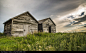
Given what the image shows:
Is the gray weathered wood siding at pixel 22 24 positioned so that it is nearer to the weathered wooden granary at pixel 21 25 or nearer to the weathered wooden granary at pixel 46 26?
the weathered wooden granary at pixel 21 25

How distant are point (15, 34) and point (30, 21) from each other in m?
4.38

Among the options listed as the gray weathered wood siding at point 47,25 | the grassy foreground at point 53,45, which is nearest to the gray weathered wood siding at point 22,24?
the gray weathered wood siding at point 47,25

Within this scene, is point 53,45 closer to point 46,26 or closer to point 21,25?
A: point 21,25

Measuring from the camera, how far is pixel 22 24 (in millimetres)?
13148

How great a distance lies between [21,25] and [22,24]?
0.31 meters

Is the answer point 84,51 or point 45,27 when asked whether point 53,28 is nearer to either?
point 45,27

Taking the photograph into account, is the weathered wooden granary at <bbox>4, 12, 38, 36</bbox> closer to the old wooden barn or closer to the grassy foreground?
the old wooden barn

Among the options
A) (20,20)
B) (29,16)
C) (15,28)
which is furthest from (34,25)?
(15,28)

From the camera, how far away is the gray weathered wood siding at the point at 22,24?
12.2 meters

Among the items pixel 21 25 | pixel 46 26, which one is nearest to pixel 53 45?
pixel 21 25

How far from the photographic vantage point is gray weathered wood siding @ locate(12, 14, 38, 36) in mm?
12191

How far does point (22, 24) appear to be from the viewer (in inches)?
518

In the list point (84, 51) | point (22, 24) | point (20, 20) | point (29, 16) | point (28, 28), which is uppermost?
point (29, 16)

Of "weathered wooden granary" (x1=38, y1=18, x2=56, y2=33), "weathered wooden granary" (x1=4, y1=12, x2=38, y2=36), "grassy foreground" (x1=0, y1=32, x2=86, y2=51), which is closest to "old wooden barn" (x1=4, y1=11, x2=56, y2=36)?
"weathered wooden granary" (x1=4, y1=12, x2=38, y2=36)
